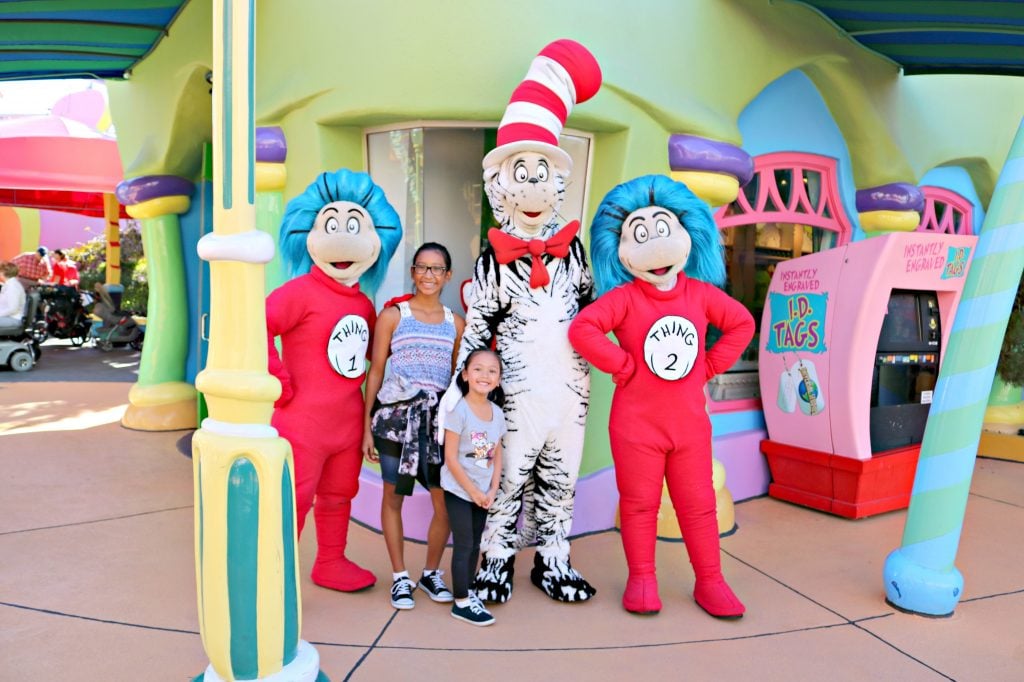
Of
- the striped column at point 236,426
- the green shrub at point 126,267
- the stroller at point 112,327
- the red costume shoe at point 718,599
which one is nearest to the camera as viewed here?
the striped column at point 236,426

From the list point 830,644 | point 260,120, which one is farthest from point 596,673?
point 260,120

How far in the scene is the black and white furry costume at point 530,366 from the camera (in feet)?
11.0

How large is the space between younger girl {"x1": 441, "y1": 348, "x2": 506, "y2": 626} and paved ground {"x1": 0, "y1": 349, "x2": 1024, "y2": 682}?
6.3 inches

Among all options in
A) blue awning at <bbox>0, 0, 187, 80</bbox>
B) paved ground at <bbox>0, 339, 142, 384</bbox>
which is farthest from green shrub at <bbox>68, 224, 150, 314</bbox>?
blue awning at <bbox>0, 0, 187, 80</bbox>

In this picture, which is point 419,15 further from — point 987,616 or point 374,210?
point 987,616

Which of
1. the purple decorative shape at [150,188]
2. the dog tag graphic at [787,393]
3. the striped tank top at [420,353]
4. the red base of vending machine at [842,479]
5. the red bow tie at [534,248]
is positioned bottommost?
the red base of vending machine at [842,479]

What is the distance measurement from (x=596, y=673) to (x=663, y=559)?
1280 millimetres

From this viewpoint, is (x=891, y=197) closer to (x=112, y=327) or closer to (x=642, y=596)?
(x=642, y=596)

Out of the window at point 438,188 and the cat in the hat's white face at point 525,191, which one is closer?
the cat in the hat's white face at point 525,191

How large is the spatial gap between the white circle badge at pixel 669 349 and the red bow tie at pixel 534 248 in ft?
1.69

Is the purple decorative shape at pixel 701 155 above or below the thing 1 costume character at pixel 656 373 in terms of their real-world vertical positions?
above

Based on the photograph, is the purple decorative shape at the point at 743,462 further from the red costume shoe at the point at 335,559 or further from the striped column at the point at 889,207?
the red costume shoe at the point at 335,559

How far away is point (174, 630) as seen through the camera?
117 inches

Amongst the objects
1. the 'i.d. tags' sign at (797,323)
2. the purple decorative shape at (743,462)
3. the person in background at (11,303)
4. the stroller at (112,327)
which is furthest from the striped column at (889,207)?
the stroller at (112,327)
